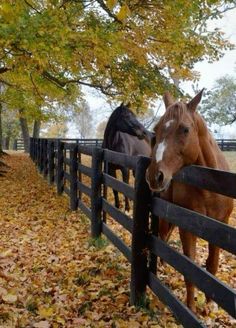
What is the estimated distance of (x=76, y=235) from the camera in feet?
20.4

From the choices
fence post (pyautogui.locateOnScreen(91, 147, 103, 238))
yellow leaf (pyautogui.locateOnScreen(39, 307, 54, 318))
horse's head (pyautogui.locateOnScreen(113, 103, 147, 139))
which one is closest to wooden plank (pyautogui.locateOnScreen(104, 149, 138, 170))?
fence post (pyautogui.locateOnScreen(91, 147, 103, 238))

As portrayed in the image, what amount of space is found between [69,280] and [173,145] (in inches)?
85.3

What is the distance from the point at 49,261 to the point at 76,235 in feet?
4.23

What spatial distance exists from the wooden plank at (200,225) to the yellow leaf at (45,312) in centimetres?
131

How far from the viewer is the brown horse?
2965 mm

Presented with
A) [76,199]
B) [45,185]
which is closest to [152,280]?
[76,199]

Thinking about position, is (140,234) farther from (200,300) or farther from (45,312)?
(45,312)

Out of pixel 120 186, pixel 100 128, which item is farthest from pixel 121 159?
pixel 100 128

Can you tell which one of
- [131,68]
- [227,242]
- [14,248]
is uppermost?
[131,68]

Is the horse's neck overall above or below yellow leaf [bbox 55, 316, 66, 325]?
above

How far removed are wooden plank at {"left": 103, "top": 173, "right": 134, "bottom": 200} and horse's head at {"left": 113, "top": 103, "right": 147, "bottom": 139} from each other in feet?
8.64

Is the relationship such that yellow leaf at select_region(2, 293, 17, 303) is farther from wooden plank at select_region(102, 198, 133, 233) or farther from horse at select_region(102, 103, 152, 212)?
horse at select_region(102, 103, 152, 212)

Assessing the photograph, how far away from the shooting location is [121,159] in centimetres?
472

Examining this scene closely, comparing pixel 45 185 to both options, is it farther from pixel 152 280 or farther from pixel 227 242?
pixel 227 242
